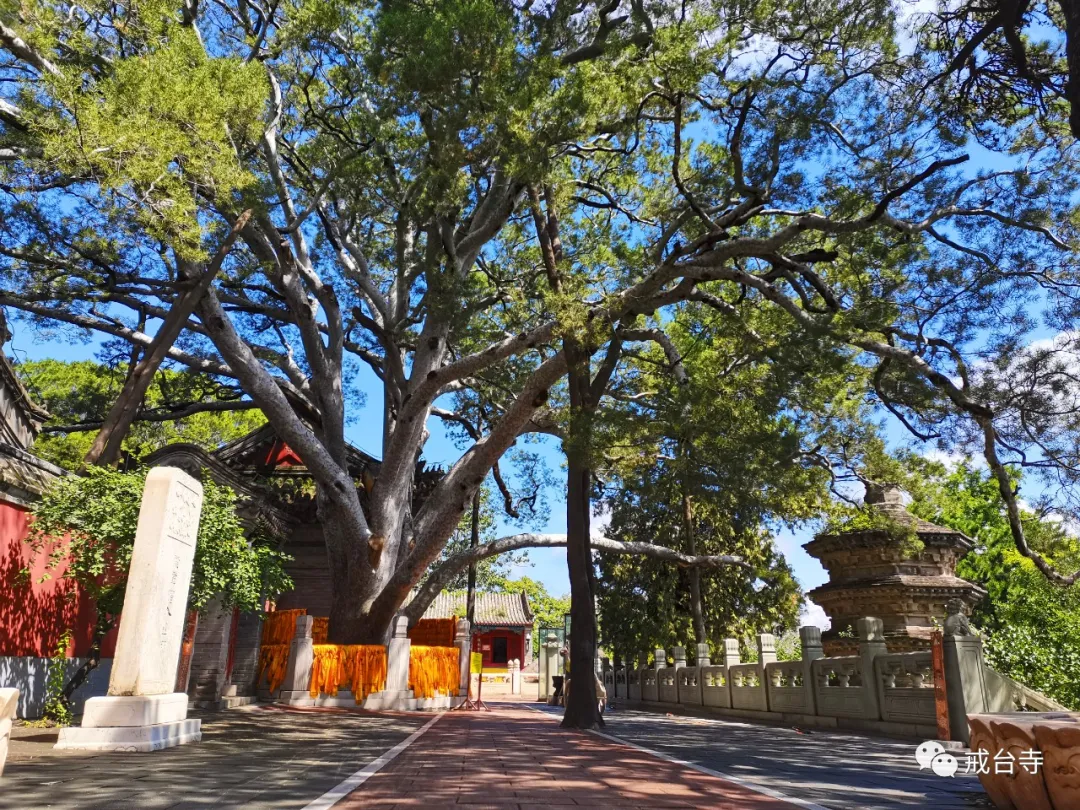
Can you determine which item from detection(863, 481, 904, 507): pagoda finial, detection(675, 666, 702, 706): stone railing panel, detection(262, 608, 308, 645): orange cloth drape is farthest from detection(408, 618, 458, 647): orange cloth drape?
detection(863, 481, 904, 507): pagoda finial

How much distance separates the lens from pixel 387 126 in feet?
34.4

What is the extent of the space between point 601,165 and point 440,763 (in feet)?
33.5

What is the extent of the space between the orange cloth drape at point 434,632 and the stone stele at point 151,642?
10.9 meters

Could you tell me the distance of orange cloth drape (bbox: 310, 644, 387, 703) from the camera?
1278cm

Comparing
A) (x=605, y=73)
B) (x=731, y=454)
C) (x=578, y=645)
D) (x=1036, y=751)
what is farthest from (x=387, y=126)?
(x=1036, y=751)

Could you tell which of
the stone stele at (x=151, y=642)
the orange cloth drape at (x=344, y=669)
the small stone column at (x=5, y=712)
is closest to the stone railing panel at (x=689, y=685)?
the orange cloth drape at (x=344, y=669)

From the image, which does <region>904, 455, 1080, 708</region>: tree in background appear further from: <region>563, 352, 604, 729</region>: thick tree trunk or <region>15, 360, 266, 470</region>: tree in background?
<region>15, 360, 266, 470</region>: tree in background

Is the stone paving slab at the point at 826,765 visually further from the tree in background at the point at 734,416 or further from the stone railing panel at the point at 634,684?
the stone railing panel at the point at 634,684

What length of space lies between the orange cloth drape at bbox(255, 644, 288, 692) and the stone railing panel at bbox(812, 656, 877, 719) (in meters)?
9.43

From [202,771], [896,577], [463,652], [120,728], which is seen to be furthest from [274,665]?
[896,577]

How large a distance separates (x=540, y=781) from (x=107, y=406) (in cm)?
1397

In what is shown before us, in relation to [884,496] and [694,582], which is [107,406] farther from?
[884,496]

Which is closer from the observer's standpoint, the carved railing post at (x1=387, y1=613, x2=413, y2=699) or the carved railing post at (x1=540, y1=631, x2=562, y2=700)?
the carved railing post at (x1=387, y1=613, x2=413, y2=699)

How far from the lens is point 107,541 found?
26.0 ft
